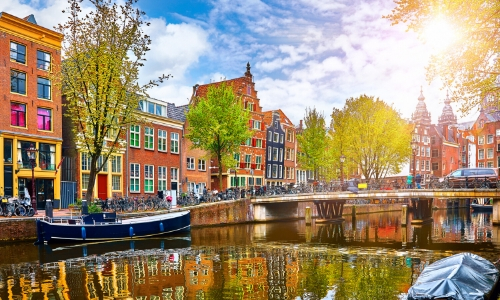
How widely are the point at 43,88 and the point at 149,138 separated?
12203mm

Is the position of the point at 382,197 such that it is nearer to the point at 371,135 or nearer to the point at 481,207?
the point at 371,135

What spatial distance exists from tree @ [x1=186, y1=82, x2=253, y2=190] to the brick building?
42.6 feet

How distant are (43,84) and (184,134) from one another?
17.0m

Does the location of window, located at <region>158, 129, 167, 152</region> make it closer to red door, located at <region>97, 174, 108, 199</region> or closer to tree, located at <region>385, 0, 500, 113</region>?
red door, located at <region>97, 174, 108, 199</region>

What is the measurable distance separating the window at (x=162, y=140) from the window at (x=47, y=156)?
12.2 metres

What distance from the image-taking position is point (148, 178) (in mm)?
44781

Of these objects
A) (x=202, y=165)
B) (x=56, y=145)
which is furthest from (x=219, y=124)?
(x=56, y=145)

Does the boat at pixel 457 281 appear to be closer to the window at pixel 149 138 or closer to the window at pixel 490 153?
the window at pixel 149 138

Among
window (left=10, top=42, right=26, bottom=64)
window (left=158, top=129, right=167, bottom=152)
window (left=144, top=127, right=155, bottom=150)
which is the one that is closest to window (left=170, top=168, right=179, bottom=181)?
window (left=158, top=129, right=167, bottom=152)

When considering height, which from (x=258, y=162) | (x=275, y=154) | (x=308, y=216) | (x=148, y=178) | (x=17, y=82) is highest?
(x=17, y=82)

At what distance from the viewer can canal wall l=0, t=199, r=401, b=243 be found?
26.9 metres

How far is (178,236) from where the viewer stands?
109ft

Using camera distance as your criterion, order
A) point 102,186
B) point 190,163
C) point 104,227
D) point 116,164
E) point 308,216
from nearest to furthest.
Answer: point 104,227, point 102,186, point 116,164, point 308,216, point 190,163

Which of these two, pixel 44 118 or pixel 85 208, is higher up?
pixel 44 118
